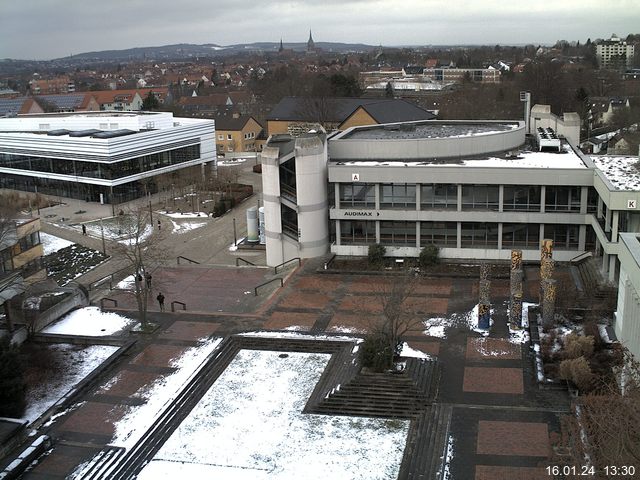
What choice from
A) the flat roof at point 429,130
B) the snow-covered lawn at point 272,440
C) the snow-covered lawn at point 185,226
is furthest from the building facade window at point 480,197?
the snow-covered lawn at point 185,226

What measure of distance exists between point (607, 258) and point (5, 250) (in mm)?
31697

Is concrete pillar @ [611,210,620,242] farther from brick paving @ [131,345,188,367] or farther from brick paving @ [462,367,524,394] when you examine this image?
brick paving @ [131,345,188,367]

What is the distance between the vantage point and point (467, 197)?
4200 centimetres

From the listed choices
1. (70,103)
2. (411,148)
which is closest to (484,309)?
(411,148)

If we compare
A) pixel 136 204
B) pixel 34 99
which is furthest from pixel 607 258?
pixel 34 99

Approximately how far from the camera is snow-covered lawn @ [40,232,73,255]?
52.9 meters

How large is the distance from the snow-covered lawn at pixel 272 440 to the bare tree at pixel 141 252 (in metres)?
8.41

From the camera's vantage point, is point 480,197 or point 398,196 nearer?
point 480,197

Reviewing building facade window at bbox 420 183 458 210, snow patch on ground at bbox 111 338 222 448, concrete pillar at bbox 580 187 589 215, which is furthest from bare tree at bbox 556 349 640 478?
building facade window at bbox 420 183 458 210

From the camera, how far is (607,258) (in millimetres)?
37000

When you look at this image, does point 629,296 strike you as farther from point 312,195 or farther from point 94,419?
point 312,195

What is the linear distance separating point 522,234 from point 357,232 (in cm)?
985

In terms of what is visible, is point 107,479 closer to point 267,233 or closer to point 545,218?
point 267,233

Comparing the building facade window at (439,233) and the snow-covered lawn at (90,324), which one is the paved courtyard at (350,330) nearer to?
the snow-covered lawn at (90,324)
